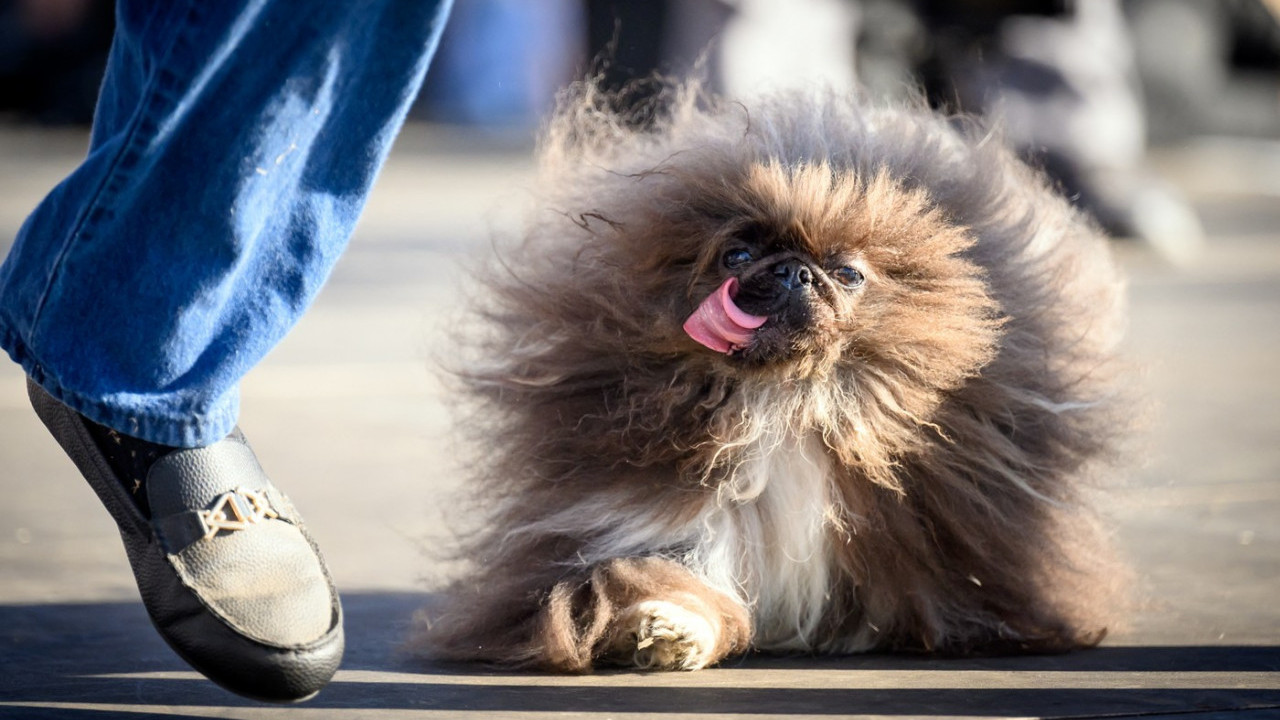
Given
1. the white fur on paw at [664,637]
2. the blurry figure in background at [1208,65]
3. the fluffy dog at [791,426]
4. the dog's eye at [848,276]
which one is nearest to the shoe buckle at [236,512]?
the fluffy dog at [791,426]

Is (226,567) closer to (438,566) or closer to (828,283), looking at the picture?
(828,283)

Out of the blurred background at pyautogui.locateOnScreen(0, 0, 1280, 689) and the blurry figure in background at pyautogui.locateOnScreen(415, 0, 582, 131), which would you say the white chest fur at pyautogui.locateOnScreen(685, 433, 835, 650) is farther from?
the blurry figure in background at pyautogui.locateOnScreen(415, 0, 582, 131)

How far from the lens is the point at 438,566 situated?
10.2 ft

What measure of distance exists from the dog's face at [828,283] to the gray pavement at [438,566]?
1.58 ft

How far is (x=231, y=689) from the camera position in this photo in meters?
1.97

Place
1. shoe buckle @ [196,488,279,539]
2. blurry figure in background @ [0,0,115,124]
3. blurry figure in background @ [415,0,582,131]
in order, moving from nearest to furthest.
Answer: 1. shoe buckle @ [196,488,279,539]
2. blurry figure in background @ [415,0,582,131]
3. blurry figure in background @ [0,0,115,124]

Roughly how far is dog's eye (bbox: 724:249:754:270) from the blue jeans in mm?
581

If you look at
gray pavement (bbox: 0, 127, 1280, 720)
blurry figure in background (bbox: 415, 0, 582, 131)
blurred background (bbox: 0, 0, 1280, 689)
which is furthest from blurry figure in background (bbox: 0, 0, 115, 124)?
gray pavement (bbox: 0, 127, 1280, 720)

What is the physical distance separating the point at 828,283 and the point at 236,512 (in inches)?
36.0

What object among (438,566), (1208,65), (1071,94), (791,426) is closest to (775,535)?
(791,426)

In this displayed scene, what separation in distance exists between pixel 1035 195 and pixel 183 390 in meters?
1.59

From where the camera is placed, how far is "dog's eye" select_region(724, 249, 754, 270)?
2316 mm

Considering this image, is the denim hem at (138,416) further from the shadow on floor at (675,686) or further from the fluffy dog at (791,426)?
the fluffy dog at (791,426)

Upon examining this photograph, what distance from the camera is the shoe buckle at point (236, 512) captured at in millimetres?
2010
